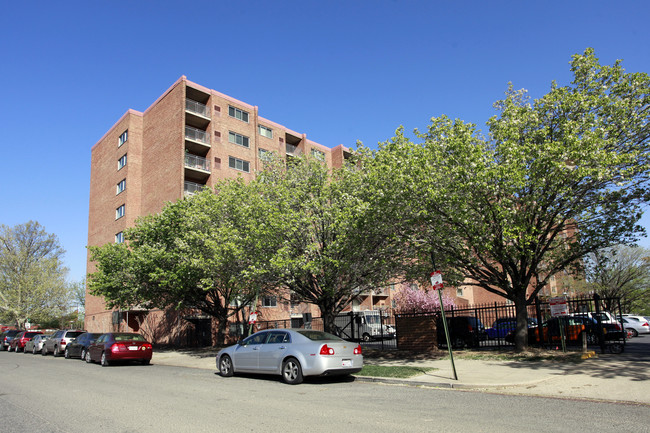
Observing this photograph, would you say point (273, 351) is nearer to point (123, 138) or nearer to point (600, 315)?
point (600, 315)

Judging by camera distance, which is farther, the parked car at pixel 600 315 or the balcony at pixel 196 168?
the balcony at pixel 196 168

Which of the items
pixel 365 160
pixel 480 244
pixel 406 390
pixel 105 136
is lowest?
pixel 406 390

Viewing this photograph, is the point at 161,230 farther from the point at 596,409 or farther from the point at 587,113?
the point at 596,409

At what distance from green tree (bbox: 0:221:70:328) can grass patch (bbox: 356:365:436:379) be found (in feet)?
162

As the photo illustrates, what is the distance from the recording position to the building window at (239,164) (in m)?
40.9

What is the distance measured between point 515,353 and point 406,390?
7.41 metres

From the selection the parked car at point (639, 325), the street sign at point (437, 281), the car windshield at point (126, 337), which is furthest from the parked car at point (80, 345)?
the parked car at point (639, 325)

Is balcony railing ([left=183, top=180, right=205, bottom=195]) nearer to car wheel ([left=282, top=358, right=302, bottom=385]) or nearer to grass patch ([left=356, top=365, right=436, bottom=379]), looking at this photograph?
grass patch ([left=356, top=365, right=436, bottom=379])

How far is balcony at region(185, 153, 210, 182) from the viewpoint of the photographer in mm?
37700

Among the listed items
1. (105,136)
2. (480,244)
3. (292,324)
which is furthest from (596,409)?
(105,136)

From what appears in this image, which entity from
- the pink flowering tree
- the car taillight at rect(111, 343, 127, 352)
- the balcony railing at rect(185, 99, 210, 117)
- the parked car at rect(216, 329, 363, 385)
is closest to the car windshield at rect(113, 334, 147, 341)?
the car taillight at rect(111, 343, 127, 352)

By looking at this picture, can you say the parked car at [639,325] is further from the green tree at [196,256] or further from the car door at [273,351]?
the car door at [273,351]

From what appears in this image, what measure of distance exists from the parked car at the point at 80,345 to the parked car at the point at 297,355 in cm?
1205

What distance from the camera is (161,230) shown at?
2589 centimetres
